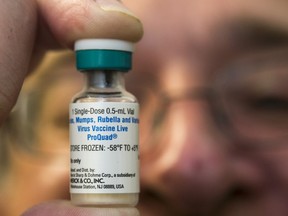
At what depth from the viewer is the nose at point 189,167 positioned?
1.48 m

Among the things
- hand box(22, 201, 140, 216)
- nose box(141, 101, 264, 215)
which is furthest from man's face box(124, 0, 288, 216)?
hand box(22, 201, 140, 216)

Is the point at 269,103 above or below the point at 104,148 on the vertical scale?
above

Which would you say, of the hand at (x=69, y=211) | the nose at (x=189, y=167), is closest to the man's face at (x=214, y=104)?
the nose at (x=189, y=167)

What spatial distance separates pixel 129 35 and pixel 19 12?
0.54ft

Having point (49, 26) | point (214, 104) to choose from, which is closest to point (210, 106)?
point (214, 104)

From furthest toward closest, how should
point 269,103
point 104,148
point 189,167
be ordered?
point 269,103, point 189,167, point 104,148

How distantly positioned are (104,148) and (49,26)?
217 millimetres

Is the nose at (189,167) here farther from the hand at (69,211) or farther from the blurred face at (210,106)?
the hand at (69,211)

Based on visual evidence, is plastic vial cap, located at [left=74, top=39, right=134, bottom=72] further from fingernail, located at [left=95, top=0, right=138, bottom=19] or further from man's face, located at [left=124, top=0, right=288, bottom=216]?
man's face, located at [left=124, top=0, right=288, bottom=216]

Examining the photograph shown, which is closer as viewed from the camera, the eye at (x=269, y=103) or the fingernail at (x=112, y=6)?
the fingernail at (x=112, y=6)

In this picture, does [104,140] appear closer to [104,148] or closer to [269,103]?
[104,148]

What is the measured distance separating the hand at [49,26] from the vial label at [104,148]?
10 cm

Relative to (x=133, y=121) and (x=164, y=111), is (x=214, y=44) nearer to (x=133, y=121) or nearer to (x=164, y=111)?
(x=164, y=111)

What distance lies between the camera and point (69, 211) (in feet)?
3.23
